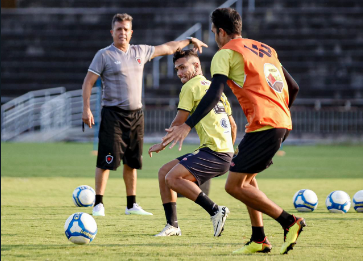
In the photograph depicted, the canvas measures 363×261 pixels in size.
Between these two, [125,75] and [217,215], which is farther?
[125,75]

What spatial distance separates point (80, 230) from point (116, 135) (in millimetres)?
2249

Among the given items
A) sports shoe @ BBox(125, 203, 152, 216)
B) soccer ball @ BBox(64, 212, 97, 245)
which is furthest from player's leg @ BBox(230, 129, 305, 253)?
sports shoe @ BBox(125, 203, 152, 216)

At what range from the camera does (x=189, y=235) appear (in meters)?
5.72

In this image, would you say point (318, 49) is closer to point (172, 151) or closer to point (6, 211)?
point (172, 151)

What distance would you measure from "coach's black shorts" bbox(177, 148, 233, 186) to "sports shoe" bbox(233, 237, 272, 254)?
92 centimetres

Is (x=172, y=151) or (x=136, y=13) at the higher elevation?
(x=136, y=13)

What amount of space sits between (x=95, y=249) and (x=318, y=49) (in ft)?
72.2

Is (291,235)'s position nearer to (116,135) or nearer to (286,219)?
(286,219)

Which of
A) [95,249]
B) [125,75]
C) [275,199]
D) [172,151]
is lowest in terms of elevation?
[172,151]

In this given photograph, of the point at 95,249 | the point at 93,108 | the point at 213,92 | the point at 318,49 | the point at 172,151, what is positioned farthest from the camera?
the point at 318,49

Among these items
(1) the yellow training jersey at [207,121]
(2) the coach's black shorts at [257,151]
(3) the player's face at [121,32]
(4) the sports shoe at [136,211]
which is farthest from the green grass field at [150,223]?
(3) the player's face at [121,32]

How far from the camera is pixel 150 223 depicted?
646cm

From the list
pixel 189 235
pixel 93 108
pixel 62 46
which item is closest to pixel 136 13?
pixel 62 46

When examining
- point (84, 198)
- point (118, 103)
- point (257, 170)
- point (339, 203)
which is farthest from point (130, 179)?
point (257, 170)
